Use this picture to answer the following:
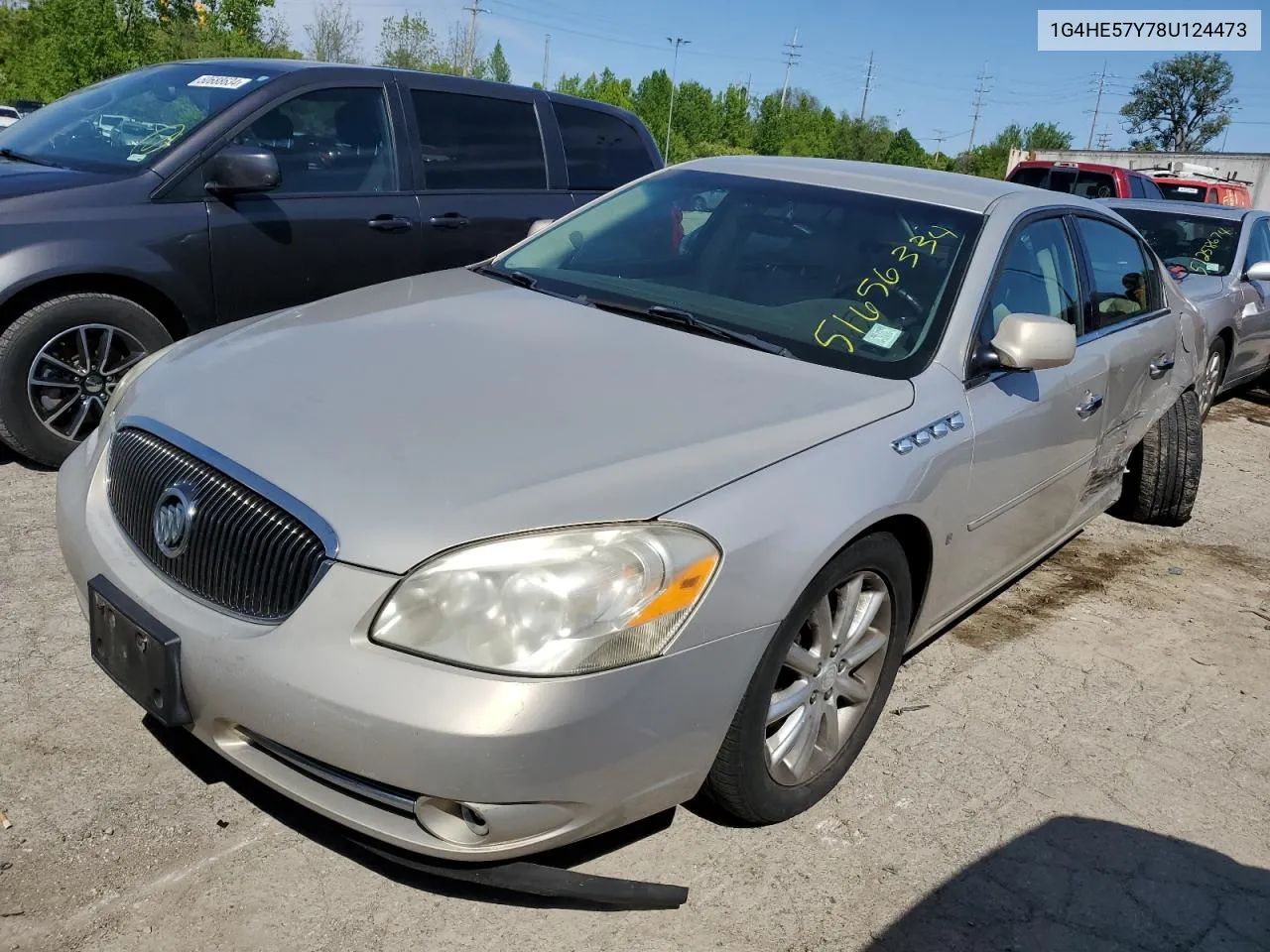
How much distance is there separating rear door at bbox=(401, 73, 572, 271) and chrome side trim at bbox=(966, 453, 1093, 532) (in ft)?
10.5

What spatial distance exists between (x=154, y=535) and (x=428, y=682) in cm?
82

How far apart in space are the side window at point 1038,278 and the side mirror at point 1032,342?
10 cm

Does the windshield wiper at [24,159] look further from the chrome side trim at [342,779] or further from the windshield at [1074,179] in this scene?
the windshield at [1074,179]

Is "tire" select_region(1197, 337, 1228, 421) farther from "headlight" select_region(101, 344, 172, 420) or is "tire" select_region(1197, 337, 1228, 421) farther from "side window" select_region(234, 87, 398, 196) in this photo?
"headlight" select_region(101, 344, 172, 420)

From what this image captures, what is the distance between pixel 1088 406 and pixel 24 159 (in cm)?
456

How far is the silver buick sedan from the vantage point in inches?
80.8

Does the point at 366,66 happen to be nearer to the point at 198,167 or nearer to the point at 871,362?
the point at 198,167

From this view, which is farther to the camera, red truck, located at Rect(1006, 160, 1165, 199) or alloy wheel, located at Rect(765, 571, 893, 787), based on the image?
red truck, located at Rect(1006, 160, 1165, 199)

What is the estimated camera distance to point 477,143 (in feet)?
19.1

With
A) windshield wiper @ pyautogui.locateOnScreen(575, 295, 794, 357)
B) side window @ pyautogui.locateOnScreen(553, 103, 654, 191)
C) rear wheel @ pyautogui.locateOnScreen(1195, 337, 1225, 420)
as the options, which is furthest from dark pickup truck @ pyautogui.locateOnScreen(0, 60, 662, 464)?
rear wheel @ pyautogui.locateOnScreen(1195, 337, 1225, 420)

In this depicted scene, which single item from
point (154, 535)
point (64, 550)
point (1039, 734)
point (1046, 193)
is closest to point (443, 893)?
point (154, 535)

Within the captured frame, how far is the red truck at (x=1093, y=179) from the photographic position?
14797 millimetres

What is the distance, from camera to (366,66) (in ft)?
17.8

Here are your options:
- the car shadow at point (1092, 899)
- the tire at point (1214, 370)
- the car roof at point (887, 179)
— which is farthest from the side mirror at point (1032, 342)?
the tire at point (1214, 370)
